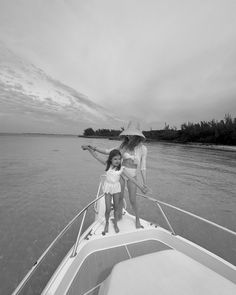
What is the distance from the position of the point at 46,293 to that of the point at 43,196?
556 cm

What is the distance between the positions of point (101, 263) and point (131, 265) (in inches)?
37.9

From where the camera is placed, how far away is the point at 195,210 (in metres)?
5.49

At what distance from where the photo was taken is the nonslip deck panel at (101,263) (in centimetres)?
181

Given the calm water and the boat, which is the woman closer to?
the boat

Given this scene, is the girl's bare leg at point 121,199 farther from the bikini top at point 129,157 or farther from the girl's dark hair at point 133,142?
the girl's dark hair at point 133,142

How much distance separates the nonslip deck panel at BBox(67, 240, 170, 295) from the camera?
5.95ft

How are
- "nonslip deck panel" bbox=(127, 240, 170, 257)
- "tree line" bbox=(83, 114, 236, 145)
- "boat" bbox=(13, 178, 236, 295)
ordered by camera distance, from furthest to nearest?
"tree line" bbox=(83, 114, 236, 145) → "nonslip deck panel" bbox=(127, 240, 170, 257) → "boat" bbox=(13, 178, 236, 295)

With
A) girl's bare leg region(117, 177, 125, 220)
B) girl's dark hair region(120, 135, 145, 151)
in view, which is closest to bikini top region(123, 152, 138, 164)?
girl's dark hair region(120, 135, 145, 151)

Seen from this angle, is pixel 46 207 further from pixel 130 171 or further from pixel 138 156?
pixel 138 156

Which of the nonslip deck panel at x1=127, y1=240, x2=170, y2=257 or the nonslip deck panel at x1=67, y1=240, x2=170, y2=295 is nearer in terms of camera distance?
the nonslip deck panel at x1=67, y1=240, x2=170, y2=295

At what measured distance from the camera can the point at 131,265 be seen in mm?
1459

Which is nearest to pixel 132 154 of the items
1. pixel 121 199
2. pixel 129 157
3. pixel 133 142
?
pixel 129 157

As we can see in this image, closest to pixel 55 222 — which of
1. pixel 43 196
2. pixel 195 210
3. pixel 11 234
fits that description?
pixel 11 234

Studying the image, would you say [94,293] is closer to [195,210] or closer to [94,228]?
[94,228]
